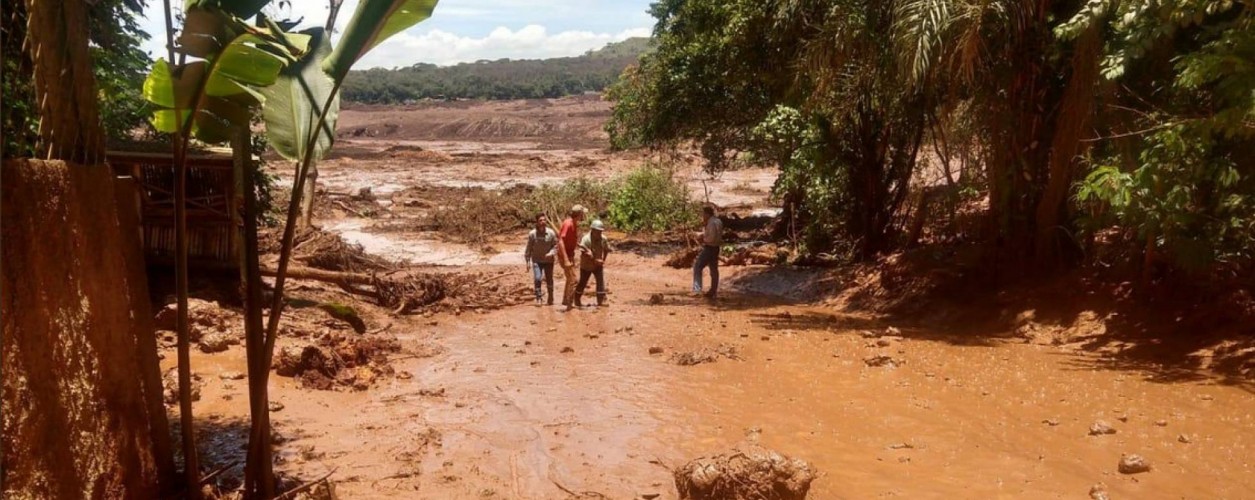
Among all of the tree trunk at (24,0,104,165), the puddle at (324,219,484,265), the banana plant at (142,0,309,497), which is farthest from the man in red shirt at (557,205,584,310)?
the tree trunk at (24,0,104,165)

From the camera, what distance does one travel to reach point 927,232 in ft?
50.6

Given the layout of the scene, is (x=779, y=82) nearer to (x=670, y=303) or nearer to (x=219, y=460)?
(x=670, y=303)

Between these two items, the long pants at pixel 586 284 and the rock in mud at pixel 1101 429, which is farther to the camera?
the long pants at pixel 586 284

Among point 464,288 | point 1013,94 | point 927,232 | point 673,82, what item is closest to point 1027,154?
point 1013,94

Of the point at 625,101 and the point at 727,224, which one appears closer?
the point at 625,101

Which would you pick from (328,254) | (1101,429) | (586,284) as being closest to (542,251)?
(586,284)

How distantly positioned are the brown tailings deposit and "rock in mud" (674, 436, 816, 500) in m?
0.03

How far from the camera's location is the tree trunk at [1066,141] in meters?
9.80

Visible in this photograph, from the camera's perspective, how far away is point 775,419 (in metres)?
7.33

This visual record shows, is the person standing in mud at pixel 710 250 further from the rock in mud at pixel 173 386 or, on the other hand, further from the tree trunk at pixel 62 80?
the tree trunk at pixel 62 80

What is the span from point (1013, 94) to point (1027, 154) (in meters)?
0.75

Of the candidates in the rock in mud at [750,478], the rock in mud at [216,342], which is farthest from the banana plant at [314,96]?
the rock in mud at [216,342]

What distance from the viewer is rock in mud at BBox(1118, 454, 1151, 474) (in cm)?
585

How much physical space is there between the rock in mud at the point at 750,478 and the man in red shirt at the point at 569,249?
7207mm
